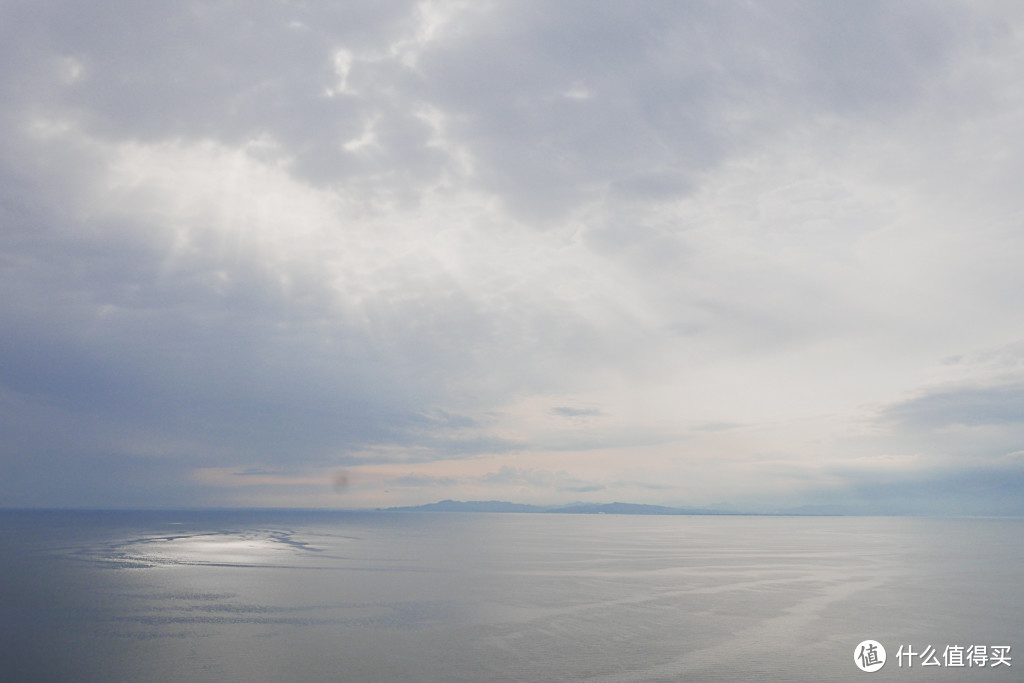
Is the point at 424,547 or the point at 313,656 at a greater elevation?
the point at 313,656

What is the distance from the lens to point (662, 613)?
43.1 metres

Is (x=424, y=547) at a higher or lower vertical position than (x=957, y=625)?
lower

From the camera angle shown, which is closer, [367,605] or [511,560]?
[367,605]

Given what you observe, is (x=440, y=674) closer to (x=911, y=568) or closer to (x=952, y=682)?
(x=952, y=682)

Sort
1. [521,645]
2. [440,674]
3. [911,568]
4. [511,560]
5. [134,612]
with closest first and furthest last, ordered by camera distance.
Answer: [440,674], [521,645], [134,612], [911,568], [511,560]

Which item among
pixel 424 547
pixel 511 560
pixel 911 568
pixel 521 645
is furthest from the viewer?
pixel 424 547

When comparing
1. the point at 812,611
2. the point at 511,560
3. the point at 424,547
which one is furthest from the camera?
the point at 424,547

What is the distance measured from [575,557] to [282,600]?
48298mm

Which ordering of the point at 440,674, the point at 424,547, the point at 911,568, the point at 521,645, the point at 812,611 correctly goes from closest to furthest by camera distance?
the point at 440,674 → the point at 521,645 → the point at 812,611 → the point at 911,568 → the point at 424,547

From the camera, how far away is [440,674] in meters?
28.8

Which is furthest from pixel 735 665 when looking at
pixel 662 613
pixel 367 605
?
pixel 367 605

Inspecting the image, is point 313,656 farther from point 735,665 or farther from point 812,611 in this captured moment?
point 812,611

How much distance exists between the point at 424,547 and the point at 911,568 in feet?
228

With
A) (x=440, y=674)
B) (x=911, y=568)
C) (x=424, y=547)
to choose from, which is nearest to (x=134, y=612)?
(x=440, y=674)
